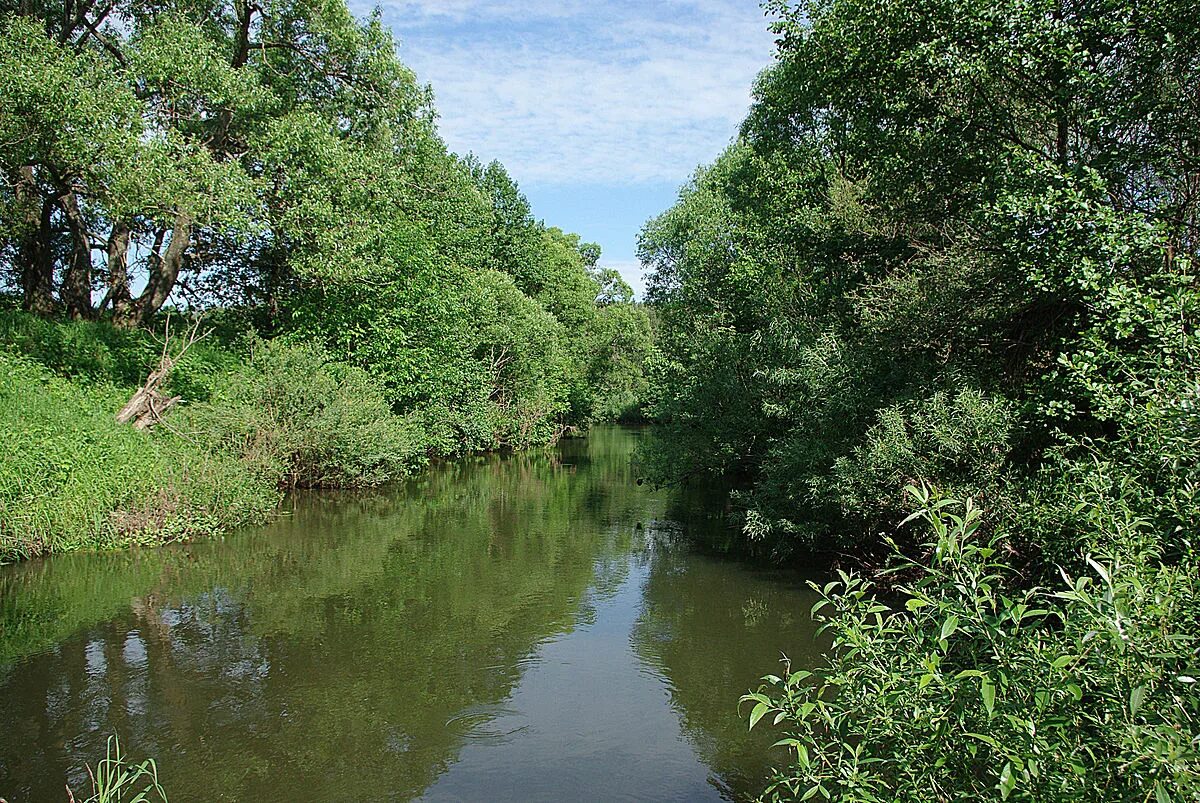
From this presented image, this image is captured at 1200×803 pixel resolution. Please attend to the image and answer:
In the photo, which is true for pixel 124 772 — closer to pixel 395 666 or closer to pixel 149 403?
pixel 395 666

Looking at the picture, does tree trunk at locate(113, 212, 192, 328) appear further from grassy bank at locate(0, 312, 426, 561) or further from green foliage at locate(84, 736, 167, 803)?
green foliage at locate(84, 736, 167, 803)

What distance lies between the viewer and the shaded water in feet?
22.7

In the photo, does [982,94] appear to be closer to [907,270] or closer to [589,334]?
[907,270]

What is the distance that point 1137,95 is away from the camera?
351 inches

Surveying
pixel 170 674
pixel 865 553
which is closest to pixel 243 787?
pixel 170 674

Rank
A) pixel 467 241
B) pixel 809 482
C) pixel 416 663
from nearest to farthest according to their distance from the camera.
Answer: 1. pixel 416 663
2. pixel 809 482
3. pixel 467 241

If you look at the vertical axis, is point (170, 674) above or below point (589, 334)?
below

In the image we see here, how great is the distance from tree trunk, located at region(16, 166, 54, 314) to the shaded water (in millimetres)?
9996

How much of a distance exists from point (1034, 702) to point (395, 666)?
7700mm

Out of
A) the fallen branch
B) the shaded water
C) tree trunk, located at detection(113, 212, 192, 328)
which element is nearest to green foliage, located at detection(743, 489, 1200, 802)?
the shaded water

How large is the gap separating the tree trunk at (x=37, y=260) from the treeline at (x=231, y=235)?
3.3 inches

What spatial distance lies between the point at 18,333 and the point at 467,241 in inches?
672

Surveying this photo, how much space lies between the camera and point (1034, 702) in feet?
10.0

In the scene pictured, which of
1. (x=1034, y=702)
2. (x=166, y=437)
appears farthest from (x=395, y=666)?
(x=166, y=437)
